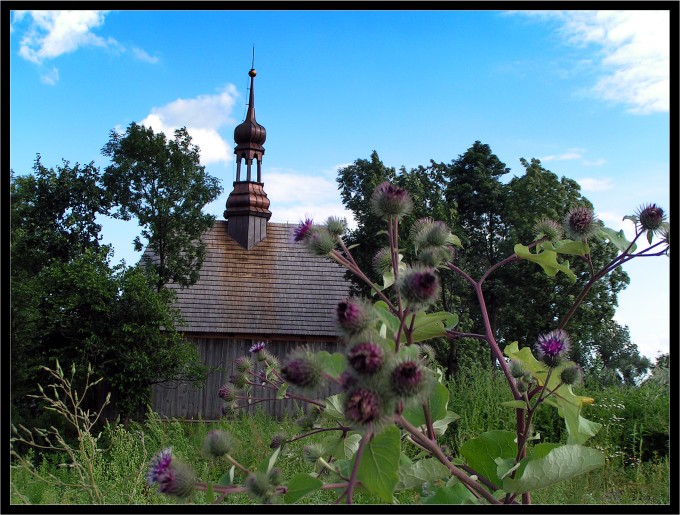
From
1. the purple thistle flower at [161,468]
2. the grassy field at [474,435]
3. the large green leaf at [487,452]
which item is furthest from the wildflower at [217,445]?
the grassy field at [474,435]

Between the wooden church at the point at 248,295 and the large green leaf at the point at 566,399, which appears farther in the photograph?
the wooden church at the point at 248,295

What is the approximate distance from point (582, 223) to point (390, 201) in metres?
0.67

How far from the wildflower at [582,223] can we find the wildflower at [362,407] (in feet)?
3.75

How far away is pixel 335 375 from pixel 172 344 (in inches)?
539

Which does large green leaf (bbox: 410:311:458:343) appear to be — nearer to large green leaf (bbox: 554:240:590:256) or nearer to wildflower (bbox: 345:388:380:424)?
large green leaf (bbox: 554:240:590:256)

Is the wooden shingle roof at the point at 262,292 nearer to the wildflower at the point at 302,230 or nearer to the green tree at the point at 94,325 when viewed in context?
the green tree at the point at 94,325

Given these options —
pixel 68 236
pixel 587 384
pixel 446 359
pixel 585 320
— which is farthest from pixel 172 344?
pixel 585 320

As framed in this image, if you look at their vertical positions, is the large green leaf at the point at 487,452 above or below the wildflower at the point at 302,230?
below

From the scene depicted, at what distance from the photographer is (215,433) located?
5.32 feet

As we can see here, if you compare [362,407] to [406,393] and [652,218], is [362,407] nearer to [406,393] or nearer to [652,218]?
[406,393]

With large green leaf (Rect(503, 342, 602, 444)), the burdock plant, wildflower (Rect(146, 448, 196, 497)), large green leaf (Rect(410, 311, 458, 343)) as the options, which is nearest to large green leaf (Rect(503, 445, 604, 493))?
the burdock plant

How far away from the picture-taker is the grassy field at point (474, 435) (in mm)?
5184

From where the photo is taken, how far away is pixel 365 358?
3.72 feet

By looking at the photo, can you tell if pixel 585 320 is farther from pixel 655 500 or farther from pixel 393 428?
pixel 393 428
